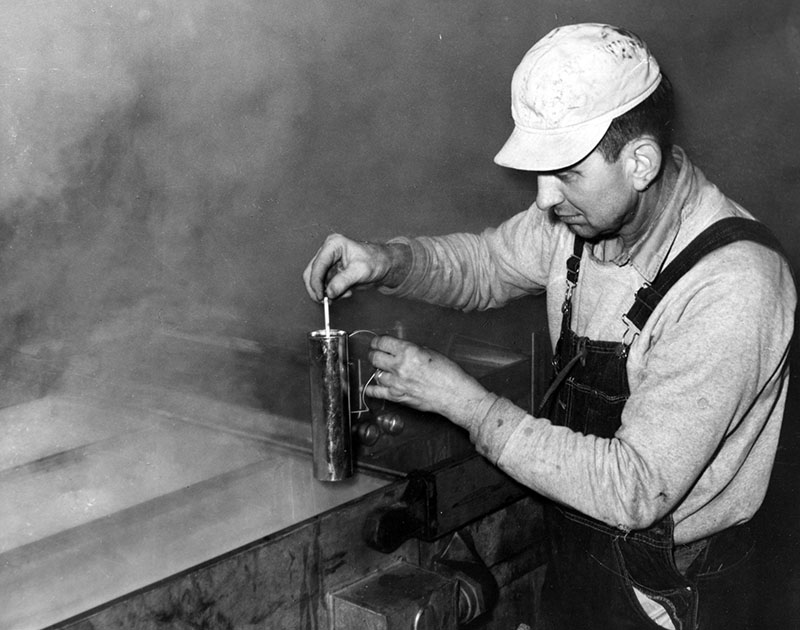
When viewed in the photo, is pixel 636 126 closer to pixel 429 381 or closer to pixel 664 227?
pixel 664 227

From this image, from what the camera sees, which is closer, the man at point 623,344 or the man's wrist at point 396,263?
the man at point 623,344

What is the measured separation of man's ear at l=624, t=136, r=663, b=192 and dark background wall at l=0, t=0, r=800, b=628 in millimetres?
722

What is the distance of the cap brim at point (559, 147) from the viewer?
1505 mm

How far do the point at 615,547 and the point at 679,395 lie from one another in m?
0.47

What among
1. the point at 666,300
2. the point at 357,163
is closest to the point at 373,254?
the point at 357,163

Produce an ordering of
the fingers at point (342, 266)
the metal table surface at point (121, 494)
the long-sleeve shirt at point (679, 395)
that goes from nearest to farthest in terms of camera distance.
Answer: the long-sleeve shirt at point (679, 395) → the metal table surface at point (121, 494) → the fingers at point (342, 266)

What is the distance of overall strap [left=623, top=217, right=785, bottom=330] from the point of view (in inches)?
61.7

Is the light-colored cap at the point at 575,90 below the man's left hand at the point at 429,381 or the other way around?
the other way around

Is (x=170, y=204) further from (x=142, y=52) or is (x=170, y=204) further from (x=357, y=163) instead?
(x=357, y=163)

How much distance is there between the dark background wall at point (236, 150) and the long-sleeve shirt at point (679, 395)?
1.82 feet

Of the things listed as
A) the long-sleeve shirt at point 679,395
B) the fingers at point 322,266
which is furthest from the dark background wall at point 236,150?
the long-sleeve shirt at point 679,395

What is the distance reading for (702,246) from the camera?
1.58m

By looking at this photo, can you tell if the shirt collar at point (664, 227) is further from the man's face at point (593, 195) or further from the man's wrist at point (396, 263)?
the man's wrist at point (396, 263)

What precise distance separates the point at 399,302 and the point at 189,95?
775 mm
